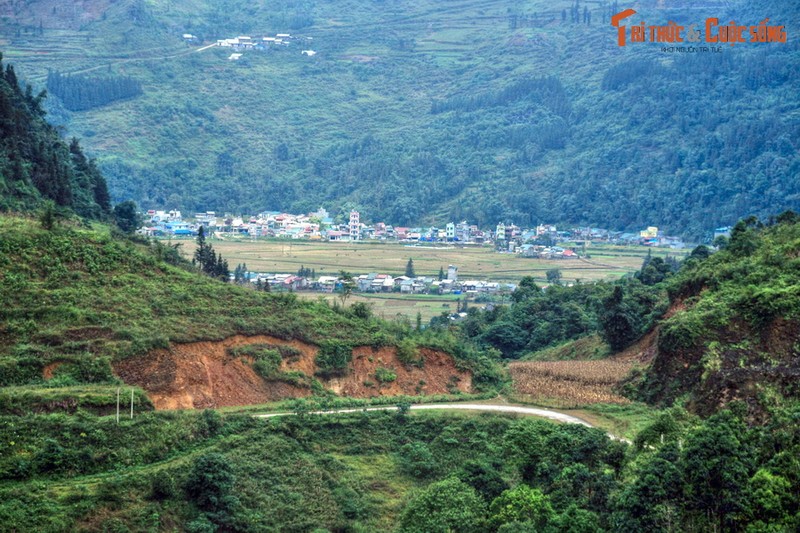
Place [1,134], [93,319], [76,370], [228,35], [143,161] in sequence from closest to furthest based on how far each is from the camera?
[76,370]
[93,319]
[1,134]
[143,161]
[228,35]

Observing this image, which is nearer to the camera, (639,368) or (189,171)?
(639,368)

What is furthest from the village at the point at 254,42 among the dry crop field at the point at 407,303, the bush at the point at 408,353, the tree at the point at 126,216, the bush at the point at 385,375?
the bush at the point at 385,375

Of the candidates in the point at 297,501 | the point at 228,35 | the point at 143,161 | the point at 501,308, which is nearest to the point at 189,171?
the point at 143,161

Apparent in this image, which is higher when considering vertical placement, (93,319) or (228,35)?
(228,35)

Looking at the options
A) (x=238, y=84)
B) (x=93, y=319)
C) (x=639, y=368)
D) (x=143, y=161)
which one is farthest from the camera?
(x=238, y=84)

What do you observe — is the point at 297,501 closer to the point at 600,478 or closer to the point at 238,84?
the point at 600,478

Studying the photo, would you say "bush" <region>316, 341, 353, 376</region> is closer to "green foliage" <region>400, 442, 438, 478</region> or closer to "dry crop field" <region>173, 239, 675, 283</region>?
"green foliage" <region>400, 442, 438, 478</region>

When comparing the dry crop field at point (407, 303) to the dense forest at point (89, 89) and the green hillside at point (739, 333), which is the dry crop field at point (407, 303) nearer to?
the green hillside at point (739, 333)
